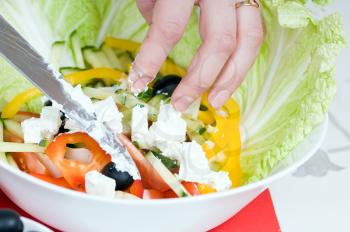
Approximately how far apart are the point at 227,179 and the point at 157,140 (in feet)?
0.51

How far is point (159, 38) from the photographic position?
1.10 meters

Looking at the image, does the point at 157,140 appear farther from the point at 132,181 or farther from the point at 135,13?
the point at 135,13

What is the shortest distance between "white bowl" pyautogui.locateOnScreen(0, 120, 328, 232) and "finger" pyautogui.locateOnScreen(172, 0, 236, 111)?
0.82 feet

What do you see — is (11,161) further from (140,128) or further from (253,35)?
(253,35)

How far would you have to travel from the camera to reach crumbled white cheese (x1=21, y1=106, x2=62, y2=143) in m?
1.10

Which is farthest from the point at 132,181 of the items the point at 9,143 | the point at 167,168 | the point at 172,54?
the point at 172,54

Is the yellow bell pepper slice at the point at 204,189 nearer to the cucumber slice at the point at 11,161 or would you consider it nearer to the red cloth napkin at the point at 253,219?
the red cloth napkin at the point at 253,219

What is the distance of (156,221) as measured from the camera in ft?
3.08

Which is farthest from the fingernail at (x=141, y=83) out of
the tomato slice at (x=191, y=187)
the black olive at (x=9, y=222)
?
the black olive at (x=9, y=222)

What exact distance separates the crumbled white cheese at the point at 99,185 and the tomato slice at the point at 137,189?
2.6 inches

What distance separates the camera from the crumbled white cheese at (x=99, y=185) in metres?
0.97

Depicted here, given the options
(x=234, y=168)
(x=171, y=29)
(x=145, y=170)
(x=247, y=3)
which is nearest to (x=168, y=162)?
(x=145, y=170)

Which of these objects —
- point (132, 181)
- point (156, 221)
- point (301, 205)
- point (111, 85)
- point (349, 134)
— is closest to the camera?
point (156, 221)

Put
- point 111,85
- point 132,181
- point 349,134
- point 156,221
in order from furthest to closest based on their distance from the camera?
point 349,134, point 111,85, point 132,181, point 156,221
